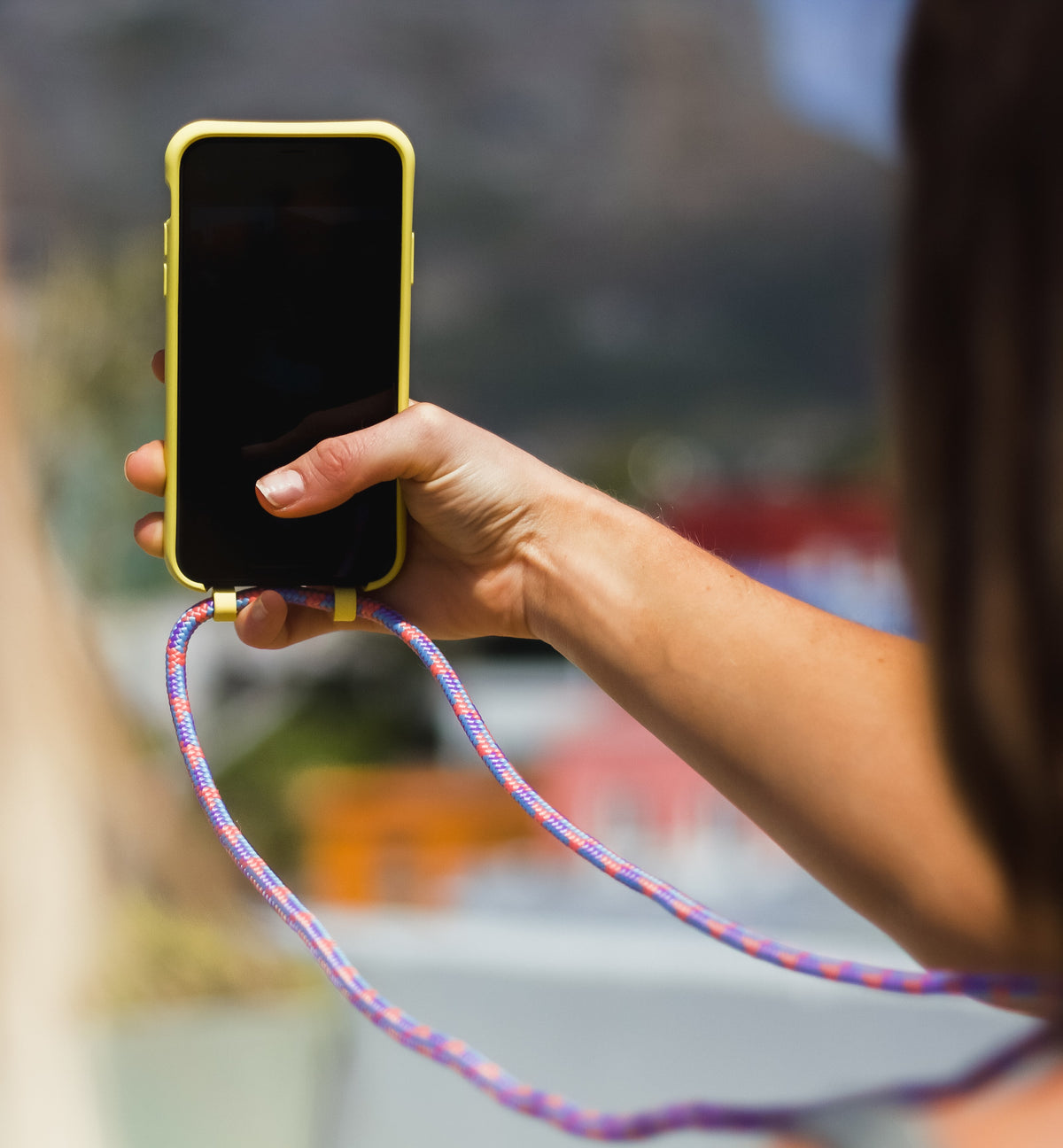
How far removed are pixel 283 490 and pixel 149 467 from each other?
79 millimetres

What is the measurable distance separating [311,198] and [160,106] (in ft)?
18.4

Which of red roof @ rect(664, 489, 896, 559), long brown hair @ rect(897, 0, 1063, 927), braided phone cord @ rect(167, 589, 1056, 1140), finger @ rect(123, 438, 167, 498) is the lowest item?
red roof @ rect(664, 489, 896, 559)

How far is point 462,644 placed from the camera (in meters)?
4.98

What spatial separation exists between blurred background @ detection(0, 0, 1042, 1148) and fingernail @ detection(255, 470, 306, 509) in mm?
213

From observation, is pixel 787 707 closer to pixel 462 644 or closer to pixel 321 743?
pixel 462 644

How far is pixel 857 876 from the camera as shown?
21.2 inches

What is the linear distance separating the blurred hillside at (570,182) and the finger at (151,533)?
13.1ft

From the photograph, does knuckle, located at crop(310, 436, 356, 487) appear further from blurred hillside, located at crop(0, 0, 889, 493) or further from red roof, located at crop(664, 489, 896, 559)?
red roof, located at crop(664, 489, 896, 559)

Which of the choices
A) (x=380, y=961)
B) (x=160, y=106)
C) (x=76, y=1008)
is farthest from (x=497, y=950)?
(x=160, y=106)

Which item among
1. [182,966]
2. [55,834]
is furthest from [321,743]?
[182,966]

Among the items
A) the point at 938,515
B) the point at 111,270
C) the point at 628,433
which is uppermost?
the point at 938,515

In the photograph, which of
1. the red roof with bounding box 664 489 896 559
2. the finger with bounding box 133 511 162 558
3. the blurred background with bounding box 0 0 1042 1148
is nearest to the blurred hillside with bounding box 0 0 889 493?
the blurred background with bounding box 0 0 1042 1148

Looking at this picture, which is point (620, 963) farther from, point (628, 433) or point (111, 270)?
point (628, 433)

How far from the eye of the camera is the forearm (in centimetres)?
50
